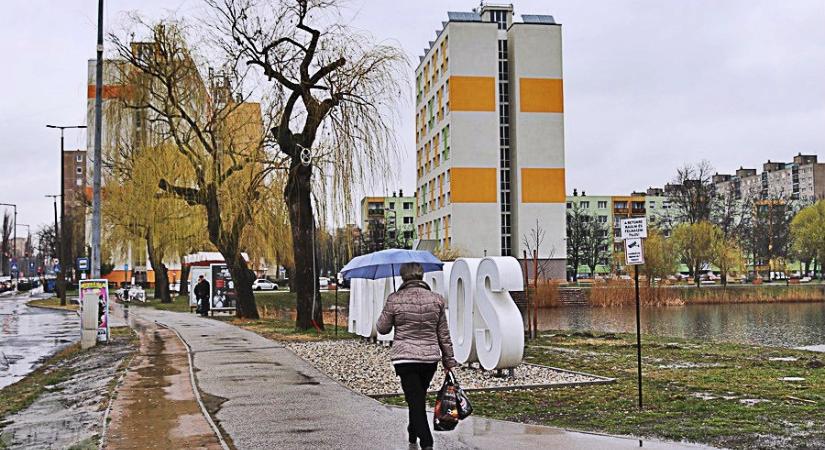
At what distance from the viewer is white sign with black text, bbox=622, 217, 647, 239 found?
11.0m

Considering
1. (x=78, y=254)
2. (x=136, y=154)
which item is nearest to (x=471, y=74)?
(x=78, y=254)

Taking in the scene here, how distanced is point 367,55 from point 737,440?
766 inches

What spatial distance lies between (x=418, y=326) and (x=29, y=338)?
22.5m

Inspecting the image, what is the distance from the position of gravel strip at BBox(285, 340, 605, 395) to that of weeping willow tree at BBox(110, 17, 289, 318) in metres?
10.5

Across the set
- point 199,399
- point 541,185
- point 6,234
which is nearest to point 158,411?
point 199,399

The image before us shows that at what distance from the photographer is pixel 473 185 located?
75188 millimetres

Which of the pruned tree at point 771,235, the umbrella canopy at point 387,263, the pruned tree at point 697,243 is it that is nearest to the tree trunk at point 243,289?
the umbrella canopy at point 387,263

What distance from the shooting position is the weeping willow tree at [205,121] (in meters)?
→ 28.6

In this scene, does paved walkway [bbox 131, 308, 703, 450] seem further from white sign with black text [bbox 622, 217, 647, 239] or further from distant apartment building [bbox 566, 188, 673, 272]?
distant apartment building [bbox 566, 188, 673, 272]

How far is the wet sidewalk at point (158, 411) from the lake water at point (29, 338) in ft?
9.93

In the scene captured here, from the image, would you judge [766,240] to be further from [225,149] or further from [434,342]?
[434,342]

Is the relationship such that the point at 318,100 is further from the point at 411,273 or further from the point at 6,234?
the point at 6,234

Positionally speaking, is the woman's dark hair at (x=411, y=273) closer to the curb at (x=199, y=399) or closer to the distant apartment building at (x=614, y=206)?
the curb at (x=199, y=399)

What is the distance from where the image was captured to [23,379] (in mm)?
16438
